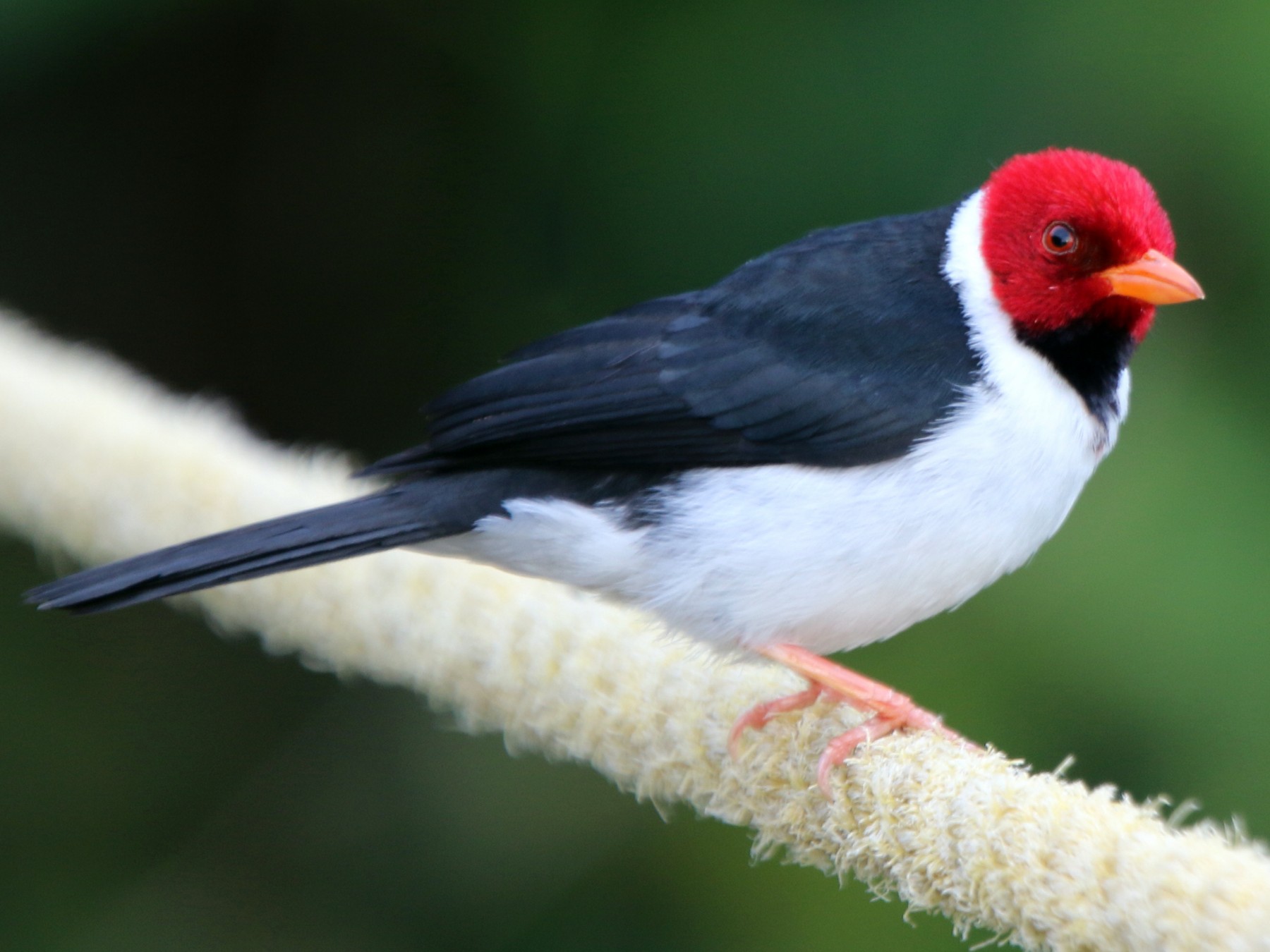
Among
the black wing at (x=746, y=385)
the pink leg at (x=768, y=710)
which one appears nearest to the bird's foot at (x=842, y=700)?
the pink leg at (x=768, y=710)

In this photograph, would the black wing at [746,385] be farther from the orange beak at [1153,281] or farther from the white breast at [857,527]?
the orange beak at [1153,281]

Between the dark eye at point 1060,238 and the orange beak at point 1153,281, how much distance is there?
0.24 feet

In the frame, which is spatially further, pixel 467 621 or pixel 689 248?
pixel 689 248

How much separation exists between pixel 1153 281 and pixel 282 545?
55.3 inches

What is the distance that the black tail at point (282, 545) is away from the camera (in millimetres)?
2002

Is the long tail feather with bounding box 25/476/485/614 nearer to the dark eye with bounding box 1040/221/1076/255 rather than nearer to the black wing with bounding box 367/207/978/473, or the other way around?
the black wing with bounding box 367/207/978/473

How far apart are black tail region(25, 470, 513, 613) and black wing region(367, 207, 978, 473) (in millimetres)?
100

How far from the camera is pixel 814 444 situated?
2.16 meters

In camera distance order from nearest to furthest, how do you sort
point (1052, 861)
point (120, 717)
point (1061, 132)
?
point (1052, 861) → point (1061, 132) → point (120, 717)

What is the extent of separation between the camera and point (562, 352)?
89.0 inches

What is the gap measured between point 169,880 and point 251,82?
6.78ft

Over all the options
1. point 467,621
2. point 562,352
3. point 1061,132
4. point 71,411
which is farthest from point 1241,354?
point 71,411

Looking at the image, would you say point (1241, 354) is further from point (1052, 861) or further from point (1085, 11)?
point (1052, 861)

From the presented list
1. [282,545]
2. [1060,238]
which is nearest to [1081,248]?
[1060,238]
